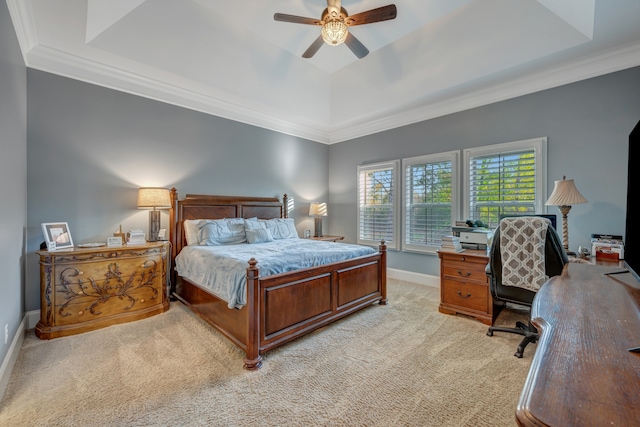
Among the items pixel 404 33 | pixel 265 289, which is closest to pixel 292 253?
pixel 265 289

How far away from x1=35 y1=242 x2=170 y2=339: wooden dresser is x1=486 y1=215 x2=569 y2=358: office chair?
3.61 metres

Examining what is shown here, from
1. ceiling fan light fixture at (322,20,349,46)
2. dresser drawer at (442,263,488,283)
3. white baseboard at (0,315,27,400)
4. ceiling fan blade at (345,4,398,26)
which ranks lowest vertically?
white baseboard at (0,315,27,400)

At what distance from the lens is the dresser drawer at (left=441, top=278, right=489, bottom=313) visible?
9.81 feet

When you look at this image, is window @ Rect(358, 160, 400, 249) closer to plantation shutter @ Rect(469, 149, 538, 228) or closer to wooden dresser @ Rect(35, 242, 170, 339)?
plantation shutter @ Rect(469, 149, 538, 228)

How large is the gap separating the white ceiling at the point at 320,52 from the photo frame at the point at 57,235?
66.6 inches

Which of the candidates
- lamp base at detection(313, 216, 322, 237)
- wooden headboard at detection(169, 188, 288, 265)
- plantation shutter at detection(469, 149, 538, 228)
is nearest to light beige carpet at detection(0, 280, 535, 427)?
wooden headboard at detection(169, 188, 288, 265)

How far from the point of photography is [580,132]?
10.1ft

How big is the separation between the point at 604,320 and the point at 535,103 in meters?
3.50

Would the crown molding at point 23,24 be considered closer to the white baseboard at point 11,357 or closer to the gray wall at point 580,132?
Result: the white baseboard at point 11,357

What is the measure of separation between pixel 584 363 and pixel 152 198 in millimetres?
3835

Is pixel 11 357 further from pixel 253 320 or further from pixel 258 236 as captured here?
pixel 258 236

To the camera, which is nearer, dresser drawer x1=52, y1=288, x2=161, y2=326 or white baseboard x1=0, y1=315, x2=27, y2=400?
white baseboard x1=0, y1=315, x2=27, y2=400

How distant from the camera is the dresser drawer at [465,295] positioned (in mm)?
2990

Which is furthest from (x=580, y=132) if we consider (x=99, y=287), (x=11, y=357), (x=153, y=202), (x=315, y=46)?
(x=11, y=357)
